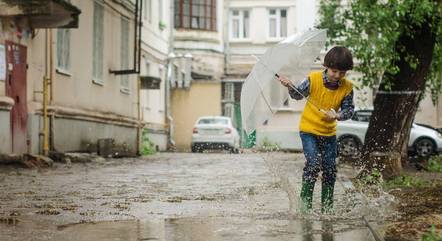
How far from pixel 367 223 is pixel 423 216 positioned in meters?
0.84

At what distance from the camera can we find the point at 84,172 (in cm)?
1451

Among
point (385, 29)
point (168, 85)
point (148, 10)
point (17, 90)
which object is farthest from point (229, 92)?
point (385, 29)

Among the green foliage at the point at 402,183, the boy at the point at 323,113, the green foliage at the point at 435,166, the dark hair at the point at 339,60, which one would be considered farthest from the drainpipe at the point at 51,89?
the dark hair at the point at 339,60

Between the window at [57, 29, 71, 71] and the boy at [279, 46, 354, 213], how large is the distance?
12793mm

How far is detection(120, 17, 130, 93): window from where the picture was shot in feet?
84.6

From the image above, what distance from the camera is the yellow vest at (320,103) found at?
22.6 feet

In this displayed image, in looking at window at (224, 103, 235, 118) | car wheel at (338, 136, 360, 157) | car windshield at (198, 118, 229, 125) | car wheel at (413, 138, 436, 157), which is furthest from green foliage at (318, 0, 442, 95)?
window at (224, 103, 235, 118)

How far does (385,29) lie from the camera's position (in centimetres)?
1399

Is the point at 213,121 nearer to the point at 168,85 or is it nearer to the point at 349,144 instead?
the point at 168,85

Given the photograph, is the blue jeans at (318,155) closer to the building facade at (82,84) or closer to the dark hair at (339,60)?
the dark hair at (339,60)

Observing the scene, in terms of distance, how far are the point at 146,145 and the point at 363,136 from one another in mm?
8334

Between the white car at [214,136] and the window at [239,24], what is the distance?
11109 millimetres

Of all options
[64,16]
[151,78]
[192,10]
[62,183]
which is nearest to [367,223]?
[62,183]

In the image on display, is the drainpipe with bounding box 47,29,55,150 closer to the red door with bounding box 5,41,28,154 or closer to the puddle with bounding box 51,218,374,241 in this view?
the red door with bounding box 5,41,28,154
